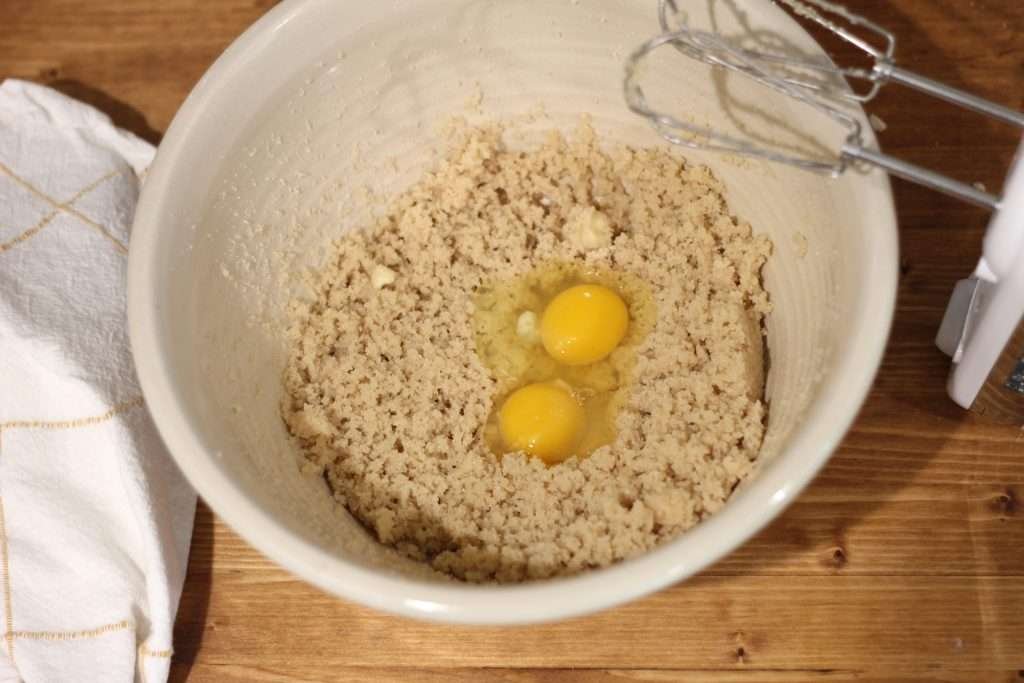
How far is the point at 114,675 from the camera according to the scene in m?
1.15

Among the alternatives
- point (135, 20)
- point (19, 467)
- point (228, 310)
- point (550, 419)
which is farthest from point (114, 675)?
point (135, 20)

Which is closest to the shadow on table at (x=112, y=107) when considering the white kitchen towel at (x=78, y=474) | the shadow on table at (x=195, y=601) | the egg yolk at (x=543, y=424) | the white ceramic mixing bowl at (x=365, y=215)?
the white kitchen towel at (x=78, y=474)

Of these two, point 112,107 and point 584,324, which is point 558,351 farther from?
point 112,107

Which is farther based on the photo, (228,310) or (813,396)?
(228,310)

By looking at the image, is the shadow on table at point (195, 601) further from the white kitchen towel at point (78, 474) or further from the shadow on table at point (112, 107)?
the shadow on table at point (112, 107)

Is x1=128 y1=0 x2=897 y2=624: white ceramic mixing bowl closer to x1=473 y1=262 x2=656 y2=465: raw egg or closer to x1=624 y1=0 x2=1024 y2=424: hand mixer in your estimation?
x1=624 y1=0 x2=1024 y2=424: hand mixer

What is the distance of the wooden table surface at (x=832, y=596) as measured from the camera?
112 cm

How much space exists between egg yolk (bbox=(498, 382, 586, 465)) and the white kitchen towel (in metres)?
0.40

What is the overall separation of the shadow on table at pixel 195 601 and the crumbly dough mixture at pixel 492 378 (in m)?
0.20

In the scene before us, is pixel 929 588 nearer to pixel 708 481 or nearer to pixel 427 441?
pixel 708 481

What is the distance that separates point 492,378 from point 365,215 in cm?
26

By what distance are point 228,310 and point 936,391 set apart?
0.82 m

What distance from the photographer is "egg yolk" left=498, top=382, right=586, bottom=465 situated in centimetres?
118

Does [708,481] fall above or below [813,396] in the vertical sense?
below
